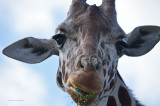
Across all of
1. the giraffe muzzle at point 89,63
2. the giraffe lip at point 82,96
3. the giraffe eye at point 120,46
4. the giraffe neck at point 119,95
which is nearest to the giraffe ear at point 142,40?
the giraffe eye at point 120,46

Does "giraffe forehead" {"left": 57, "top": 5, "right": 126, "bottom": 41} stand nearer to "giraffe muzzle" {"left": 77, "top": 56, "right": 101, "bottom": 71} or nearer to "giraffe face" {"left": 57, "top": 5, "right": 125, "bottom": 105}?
"giraffe face" {"left": 57, "top": 5, "right": 125, "bottom": 105}

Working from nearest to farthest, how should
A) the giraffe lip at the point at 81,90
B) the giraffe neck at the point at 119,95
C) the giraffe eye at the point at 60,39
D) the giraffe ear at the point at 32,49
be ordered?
the giraffe lip at the point at 81,90 < the giraffe eye at the point at 60,39 < the giraffe neck at the point at 119,95 < the giraffe ear at the point at 32,49

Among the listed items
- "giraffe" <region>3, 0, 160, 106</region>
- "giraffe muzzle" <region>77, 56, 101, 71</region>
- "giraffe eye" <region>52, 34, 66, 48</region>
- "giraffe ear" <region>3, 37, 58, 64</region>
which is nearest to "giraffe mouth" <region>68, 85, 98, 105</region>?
"giraffe" <region>3, 0, 160, 106</region>

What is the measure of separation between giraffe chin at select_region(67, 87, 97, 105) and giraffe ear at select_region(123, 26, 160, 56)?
2.14 metres

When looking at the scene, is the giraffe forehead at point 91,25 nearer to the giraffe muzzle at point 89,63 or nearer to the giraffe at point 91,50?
the giraffe at point 91,50

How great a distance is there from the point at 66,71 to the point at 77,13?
4.29 ft

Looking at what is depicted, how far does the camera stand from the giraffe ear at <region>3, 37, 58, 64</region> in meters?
7.49

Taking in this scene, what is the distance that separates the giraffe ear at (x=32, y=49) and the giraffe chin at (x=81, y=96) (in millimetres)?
1994

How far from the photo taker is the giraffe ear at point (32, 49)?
7.49 metres

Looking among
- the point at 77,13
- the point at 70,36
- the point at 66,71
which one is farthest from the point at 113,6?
the point at 66,71

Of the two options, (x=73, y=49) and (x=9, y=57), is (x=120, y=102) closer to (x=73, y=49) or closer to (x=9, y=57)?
(x=73, y=49)

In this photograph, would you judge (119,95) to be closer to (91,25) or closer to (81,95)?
(91,25)

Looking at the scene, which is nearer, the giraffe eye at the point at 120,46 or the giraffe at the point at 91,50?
the giraffe at the point at 91,50

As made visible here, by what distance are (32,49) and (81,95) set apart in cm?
262
